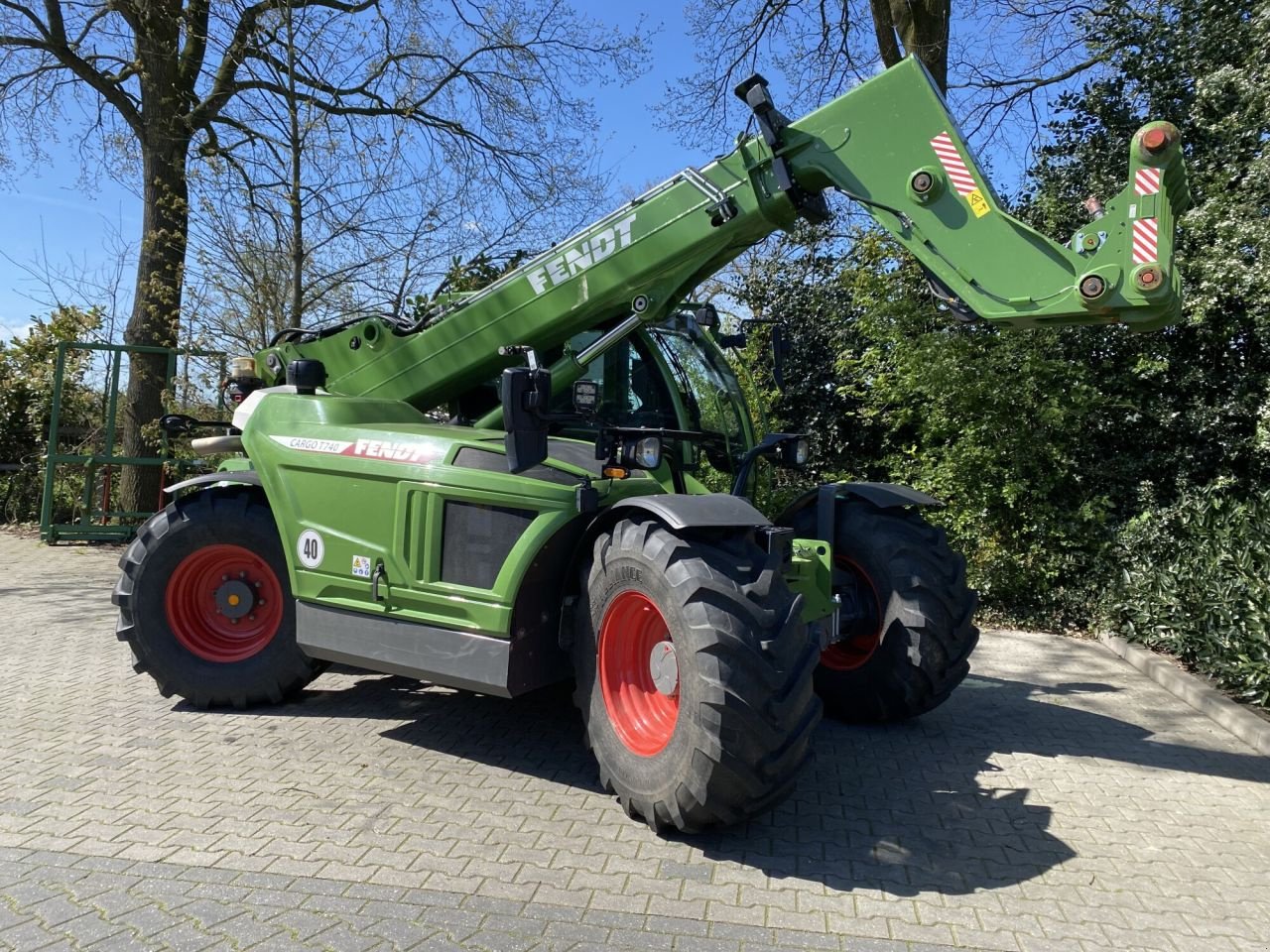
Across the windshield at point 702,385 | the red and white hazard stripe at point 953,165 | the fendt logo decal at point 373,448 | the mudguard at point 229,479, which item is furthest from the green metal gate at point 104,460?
the red and white hazard stripe at point 953,165

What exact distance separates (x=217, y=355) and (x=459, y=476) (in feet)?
26.4

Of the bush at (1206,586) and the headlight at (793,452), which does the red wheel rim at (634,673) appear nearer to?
the headlight at (793,452)

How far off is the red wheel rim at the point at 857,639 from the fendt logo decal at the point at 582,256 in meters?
2.13

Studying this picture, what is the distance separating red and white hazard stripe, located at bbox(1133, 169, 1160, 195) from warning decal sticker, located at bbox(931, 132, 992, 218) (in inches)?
22.7

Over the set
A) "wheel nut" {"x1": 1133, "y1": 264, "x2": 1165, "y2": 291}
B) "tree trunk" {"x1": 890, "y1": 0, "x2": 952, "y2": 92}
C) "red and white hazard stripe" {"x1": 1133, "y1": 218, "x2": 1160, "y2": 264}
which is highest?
"tree trunk" {"x1": 890, "y1": 0, "x2": 952, "y2": 92}

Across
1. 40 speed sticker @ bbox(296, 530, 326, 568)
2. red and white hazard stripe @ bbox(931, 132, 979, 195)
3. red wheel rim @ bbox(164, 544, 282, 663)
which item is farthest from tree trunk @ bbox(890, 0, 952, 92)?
red wheel rim @ bbox(164, 544, 282, 663)

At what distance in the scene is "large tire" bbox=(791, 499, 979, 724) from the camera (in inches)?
186

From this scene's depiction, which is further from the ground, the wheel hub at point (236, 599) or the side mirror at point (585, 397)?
the side mirror at point (585, 397)

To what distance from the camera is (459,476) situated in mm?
4172

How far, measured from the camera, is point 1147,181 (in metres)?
3.76

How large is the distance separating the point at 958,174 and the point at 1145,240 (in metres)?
0.84

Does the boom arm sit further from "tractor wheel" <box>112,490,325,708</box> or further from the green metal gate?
the green metal gate

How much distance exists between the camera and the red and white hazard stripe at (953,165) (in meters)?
4.08

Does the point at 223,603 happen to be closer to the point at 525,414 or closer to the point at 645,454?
the point at 525,414
